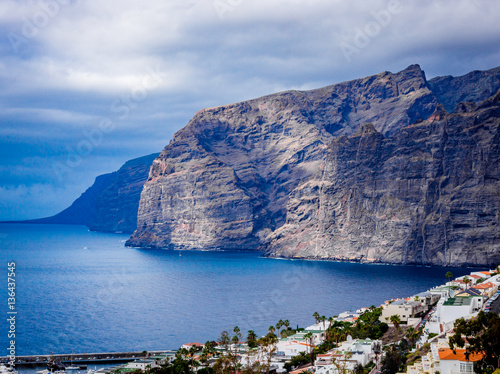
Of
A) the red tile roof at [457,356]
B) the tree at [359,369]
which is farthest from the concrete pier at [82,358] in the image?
the red tile roof at [457,356]

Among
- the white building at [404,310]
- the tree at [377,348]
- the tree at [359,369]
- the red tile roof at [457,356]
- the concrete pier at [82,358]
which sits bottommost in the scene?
the concrete pier at [82,358]

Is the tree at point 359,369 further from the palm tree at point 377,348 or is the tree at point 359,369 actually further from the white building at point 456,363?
the white building at point 456,363

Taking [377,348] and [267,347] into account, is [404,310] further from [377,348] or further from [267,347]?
[267,347]

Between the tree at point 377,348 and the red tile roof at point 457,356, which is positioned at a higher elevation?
the red tile roof at point 457,356

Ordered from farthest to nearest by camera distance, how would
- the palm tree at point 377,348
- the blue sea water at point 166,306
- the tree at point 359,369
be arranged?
the blue sea water at point 166,306
the palm tree at point 377,348
the tree at point 359,369

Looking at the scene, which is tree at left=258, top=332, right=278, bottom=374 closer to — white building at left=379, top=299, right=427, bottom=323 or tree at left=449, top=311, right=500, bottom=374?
white building at left=379, top=299, right=427, bottom=323

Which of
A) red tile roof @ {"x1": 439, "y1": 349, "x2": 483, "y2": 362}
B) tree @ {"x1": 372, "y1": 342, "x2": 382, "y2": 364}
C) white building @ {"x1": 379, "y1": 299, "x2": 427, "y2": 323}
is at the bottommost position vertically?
tree @ {"x1": 372, "y1": 342, "x2": 382, "y2": 364}

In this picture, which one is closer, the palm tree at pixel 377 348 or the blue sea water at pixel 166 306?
the palm tree at pixel 377 348

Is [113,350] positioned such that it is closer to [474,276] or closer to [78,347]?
[78,347]

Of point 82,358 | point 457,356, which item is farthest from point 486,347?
point 82,358

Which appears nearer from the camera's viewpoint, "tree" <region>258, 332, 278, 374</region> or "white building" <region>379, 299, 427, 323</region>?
"tree" <region>258, 332, 278, 374</region>

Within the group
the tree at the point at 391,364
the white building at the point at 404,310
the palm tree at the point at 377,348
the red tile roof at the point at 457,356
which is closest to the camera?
the red tile roof at the point at 457,356

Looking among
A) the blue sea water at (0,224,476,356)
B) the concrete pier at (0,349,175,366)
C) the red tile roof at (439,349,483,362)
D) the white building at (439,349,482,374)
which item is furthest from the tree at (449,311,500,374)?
the blue sea water at (0,224,476,356)

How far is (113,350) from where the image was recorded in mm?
109875
